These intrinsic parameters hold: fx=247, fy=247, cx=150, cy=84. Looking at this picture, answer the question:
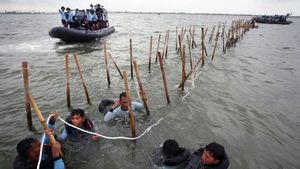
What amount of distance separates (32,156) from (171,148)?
9.67 feet

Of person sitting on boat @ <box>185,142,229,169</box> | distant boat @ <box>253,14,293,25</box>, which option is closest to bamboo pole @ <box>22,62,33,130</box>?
person sitting on boat @ <box>185,142,229,169</box>

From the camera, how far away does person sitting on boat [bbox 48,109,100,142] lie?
631cm

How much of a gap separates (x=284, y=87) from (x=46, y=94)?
472 inches

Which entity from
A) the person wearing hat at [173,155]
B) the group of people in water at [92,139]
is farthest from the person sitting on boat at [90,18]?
the person wearing hat at [173,155]

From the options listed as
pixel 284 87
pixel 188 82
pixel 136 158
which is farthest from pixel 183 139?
pixel 284 87

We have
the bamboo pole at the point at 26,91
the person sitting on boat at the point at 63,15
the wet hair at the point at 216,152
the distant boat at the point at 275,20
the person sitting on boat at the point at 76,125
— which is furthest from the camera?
the distant boat at the point at 275,20

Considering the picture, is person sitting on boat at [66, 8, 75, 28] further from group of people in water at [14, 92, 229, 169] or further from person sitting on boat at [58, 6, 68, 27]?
group of people in water at [14, 92, 229, 169]

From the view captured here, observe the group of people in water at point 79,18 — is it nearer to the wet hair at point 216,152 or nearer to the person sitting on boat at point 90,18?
the person sitting on boat at point 90,18

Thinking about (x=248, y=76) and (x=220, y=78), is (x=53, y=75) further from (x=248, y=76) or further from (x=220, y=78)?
(x=248, y=76)

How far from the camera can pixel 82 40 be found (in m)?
24.8

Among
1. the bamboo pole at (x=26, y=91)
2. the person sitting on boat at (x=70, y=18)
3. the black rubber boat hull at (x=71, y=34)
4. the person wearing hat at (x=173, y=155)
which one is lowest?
the person wearing hat at (x=173, y=155)

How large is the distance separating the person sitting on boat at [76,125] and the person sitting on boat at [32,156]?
44.9 inches

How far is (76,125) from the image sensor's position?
6402 mm

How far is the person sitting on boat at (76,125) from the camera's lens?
6.31 metres
